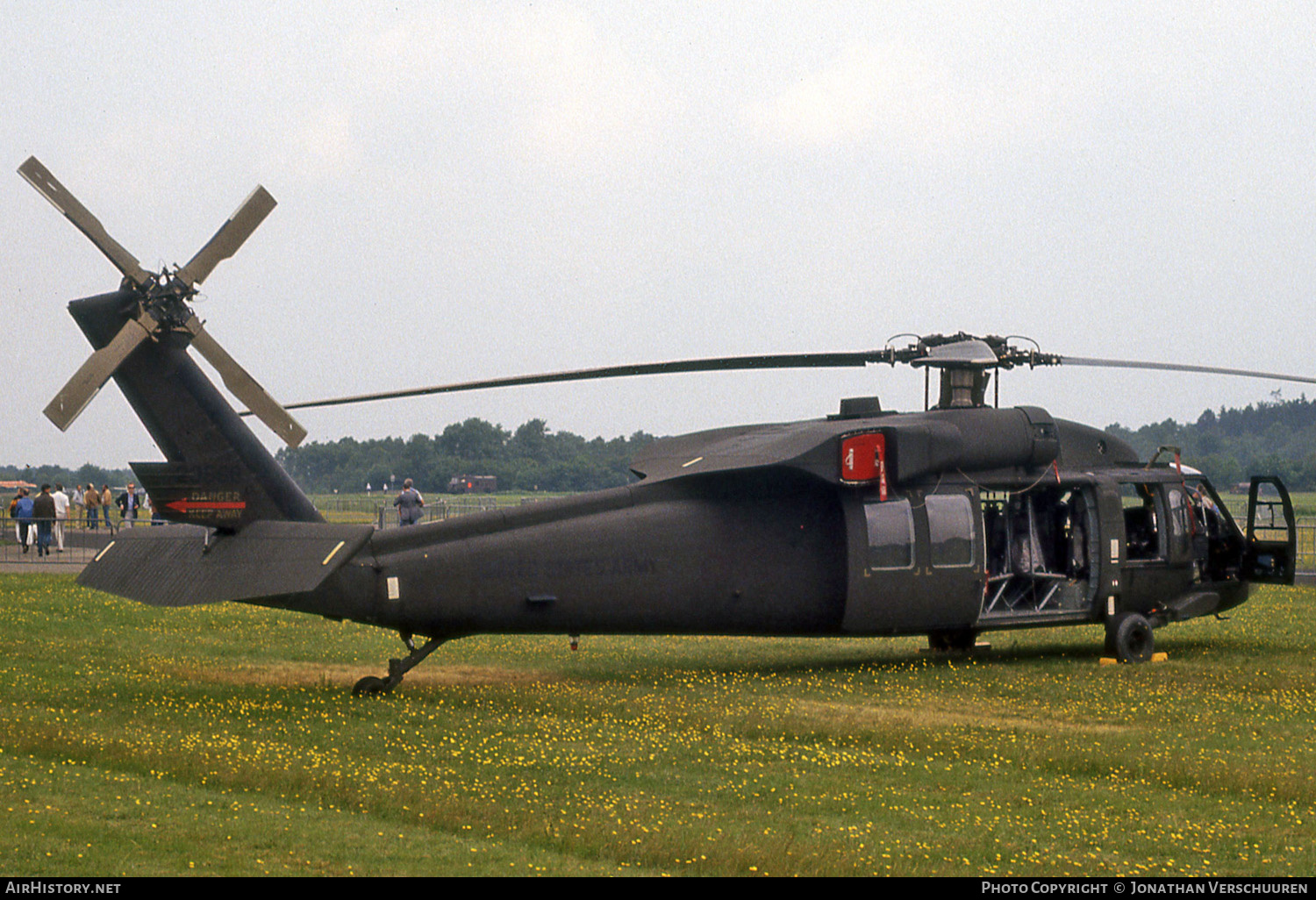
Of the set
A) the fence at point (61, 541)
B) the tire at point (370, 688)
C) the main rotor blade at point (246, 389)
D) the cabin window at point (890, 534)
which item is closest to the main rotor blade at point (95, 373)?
the main rotor blade at point (246, 389)

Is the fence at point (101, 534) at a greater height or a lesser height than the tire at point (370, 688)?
lesser

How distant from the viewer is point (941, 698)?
1605cm

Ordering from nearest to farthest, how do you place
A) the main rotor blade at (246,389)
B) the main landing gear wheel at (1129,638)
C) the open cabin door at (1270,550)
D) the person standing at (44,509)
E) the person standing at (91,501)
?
the main rotor blade at (246,389) → the main landing gear wheel at (1129,638) → the open cabin door at (1270,550) → the person standing at (44,509) → the person standing at (91,501)

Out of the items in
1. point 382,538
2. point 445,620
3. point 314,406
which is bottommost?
point 445,620

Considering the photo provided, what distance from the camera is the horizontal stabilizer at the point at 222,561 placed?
13844mm

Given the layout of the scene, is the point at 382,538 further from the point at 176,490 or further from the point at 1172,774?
the point at 1172,774

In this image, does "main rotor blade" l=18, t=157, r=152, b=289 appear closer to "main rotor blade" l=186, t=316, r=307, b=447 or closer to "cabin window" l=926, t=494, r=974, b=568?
"main rotor blade" l=186, t=316, r=307, b=447

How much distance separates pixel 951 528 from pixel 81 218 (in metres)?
11.3

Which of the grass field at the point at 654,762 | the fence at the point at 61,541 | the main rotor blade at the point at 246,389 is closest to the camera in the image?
the grass field at the point at 654,762

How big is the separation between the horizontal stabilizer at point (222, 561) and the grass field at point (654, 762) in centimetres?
134

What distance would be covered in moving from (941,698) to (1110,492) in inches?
188

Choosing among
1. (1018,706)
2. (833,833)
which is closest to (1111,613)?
(1018,706)

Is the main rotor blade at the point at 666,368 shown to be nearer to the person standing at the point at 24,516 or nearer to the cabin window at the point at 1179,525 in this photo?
the cabin window at the point at 1179,525

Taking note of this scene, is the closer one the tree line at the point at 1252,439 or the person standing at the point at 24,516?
the person standing at the point at 24,516
